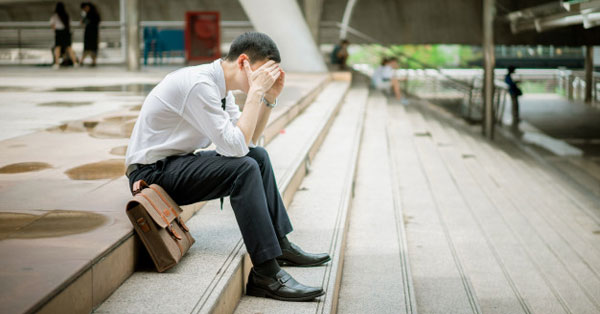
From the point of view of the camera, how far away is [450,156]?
982 cm

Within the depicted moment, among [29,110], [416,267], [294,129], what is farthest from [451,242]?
[29,110]

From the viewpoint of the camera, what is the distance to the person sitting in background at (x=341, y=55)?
1800 centimetres

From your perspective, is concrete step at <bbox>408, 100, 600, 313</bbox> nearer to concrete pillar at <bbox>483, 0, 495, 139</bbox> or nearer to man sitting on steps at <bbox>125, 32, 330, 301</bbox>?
man sitting on steps at <bbox>125, 32, 330, 301</bbox>

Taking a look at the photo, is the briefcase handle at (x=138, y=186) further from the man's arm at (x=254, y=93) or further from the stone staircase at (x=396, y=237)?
the man's arm at (x=254, y=93)

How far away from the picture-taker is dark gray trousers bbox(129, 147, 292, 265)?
8.82ft

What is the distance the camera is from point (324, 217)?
416 cm

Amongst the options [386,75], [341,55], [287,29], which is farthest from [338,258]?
[341,55]

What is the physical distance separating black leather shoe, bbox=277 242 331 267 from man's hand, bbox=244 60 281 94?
2.60 feet

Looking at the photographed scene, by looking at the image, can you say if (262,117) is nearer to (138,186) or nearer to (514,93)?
(138,186)

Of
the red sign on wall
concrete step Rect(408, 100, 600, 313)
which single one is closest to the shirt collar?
concrete step Rect(408, 100, 600, 313)

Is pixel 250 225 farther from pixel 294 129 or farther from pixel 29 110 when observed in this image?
pixel 29 110

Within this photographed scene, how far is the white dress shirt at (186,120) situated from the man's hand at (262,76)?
0.13m

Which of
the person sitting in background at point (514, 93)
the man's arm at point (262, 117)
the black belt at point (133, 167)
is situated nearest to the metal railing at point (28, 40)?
the person sitting in background at point (514, 93)

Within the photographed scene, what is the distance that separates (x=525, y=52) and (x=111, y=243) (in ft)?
128
